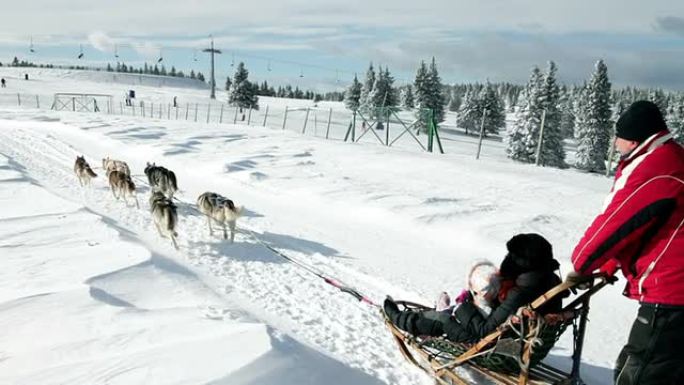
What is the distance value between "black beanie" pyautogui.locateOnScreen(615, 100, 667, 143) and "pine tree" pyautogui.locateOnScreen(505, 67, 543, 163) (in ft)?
130

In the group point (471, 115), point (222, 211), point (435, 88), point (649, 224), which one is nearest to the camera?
point (649, 224)

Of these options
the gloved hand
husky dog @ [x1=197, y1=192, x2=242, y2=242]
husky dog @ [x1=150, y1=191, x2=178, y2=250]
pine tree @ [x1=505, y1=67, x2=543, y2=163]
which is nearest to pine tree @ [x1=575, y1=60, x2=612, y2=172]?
pine tree @ [x1=505, y1=67, x2=543, y2=163]

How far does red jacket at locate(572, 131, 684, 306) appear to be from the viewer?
2.66m

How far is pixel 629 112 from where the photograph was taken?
9.62 ft

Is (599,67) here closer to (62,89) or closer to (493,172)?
(493,172)

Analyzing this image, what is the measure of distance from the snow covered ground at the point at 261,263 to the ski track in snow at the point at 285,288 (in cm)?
2

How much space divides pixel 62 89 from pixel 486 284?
3070 inches

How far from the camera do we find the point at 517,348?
11.4 feet

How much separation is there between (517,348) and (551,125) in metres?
40.1

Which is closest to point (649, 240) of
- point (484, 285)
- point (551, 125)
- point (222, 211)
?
point (484, 285)

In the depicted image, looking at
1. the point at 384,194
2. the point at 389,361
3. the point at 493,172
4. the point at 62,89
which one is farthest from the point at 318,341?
the point at 62,89

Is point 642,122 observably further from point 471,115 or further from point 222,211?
point 471,115

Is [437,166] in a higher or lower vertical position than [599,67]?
lower

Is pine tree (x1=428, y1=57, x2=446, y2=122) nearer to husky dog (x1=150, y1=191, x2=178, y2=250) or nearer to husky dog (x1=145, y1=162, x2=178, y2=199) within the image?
husky dog (x1=145, y1=162, x2=178, y2=199)
